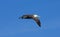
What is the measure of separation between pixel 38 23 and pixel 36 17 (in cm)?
200

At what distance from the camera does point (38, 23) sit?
7956cm

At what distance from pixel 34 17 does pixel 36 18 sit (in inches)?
44.8

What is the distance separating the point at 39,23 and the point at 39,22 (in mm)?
808

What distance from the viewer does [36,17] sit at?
262 feet

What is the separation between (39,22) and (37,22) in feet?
2.14

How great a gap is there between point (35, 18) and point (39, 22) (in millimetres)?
2236

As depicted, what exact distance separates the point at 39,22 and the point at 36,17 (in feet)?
6.07

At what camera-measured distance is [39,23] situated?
3120 inches

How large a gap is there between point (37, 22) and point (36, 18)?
64.5 inches

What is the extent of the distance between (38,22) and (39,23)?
0.97 m

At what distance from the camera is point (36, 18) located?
81188 mm

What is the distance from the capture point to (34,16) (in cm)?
8006

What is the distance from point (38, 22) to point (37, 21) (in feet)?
1.66

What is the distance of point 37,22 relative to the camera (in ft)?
263
